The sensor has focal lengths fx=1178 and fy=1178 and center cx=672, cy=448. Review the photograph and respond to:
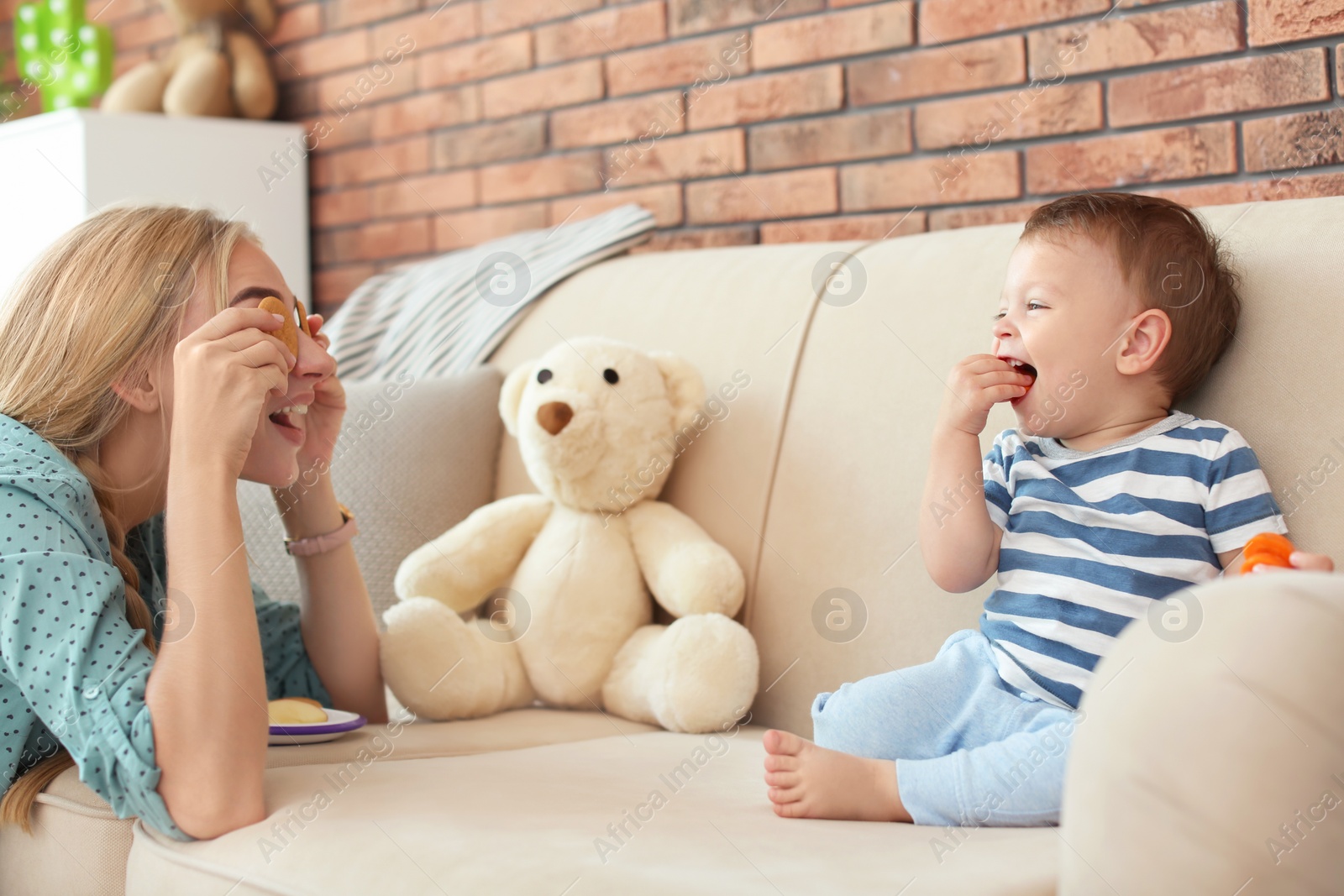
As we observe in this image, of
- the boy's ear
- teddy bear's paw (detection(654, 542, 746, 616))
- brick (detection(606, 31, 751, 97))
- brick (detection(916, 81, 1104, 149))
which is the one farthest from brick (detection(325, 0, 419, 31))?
the boy's ear

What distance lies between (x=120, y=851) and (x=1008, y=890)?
74 cm

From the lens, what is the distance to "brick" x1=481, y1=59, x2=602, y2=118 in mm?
2260

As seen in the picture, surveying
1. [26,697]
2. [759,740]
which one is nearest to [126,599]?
[26,697]

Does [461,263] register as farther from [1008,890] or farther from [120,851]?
[1008,890]

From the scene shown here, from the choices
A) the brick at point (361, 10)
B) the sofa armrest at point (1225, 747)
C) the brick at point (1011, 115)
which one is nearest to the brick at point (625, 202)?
the brick at point (1011, 115)

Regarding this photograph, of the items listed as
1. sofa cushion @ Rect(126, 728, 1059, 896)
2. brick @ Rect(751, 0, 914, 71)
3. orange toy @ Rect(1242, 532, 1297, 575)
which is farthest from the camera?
brick @ Rect(751, 0, 914, 71)

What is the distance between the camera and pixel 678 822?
0.95 meters

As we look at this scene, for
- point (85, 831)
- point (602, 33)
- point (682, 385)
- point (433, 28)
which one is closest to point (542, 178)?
point (602, 33)

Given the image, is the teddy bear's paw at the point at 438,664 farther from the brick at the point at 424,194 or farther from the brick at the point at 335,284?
the brick at the point at 335,284

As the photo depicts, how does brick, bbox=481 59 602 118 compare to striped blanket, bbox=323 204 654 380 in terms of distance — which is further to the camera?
brick, bbox=481 59 602 118

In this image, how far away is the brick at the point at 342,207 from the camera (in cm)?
272

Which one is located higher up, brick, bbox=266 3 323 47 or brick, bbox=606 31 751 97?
brick, bbox=266 3 323 47

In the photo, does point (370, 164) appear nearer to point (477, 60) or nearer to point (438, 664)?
point (477, 60)

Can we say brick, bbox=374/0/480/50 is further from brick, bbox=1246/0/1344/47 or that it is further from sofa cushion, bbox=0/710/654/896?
sofa cushion, bbox=0/710/654/896
